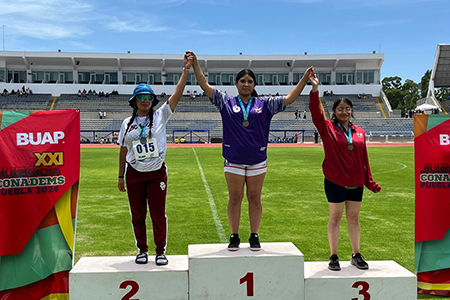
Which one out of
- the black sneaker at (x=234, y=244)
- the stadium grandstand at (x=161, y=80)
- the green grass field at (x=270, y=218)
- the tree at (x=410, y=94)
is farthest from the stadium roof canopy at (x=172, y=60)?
the black sneaker at (x=234, y=244)

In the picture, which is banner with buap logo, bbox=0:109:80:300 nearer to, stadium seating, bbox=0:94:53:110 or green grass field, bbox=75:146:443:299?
green grass field, bbox=75:146:443:299

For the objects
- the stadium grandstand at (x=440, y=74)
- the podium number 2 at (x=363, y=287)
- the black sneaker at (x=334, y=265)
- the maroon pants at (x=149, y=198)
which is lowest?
the podium number 2 at (x=363, y=287)

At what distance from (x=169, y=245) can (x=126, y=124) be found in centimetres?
211

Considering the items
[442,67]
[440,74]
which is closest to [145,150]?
[442,67]

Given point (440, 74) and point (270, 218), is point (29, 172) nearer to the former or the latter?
point (270, 218)

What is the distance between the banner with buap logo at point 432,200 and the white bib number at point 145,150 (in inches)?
105

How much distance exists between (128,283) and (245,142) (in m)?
1.71

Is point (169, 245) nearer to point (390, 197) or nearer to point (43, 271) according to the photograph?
Answer: point (43, 271)

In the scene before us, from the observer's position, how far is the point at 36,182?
4.17m

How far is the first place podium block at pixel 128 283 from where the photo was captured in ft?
12.7

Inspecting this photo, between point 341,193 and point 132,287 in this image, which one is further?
point 341,193

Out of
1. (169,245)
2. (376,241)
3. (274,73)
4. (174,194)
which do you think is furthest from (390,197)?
(274,73)

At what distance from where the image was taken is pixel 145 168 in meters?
4.21

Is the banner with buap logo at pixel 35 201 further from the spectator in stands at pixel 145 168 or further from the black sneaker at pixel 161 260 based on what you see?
the black sneaker at pixel 161 260
